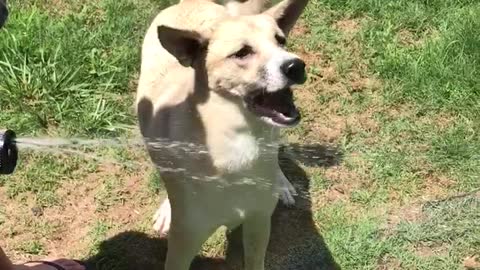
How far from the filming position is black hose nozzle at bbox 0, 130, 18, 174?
2.42 meters

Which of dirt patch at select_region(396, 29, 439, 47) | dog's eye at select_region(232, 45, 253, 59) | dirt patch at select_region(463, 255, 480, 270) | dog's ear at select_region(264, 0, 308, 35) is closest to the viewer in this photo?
dog's eye at select_region(232, 45, 253, 59)

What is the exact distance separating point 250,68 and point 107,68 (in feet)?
5.83

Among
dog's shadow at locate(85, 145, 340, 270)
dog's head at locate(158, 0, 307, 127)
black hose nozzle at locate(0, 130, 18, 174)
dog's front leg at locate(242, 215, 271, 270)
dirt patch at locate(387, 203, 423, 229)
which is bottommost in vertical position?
dog's shadow at locate(85, 145, 340, 270)

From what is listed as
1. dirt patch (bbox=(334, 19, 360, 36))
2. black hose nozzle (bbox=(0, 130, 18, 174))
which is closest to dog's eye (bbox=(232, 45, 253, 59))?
black hose nozzle (bbox=(0, 130, 18, 174))

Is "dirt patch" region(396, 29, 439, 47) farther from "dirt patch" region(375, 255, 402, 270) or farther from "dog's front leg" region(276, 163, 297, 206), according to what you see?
"dirt patch" region(375, 255, 402, 270)

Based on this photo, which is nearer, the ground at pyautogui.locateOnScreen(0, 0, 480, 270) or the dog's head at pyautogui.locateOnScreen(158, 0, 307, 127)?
the dog's head at pyautogui.locateOnScreen(158, 0, 307, 127)

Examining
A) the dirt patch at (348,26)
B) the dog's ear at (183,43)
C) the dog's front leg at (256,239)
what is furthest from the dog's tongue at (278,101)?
the dirt patch at (348,26)

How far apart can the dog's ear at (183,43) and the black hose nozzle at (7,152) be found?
57cm

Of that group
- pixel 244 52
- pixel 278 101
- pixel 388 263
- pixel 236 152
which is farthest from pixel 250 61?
pixel 388 263

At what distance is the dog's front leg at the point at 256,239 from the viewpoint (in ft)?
10.0

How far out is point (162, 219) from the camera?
3602 mm

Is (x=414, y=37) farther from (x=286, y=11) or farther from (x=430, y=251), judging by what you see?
(x=286, y=11)

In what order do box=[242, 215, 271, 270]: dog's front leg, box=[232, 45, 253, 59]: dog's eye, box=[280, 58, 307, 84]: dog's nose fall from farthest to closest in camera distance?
box=[242, 215, 271, 270]: dog's front leg
box=[232, 45, 253, 59]: dog's eye
box=[280, 58, 307, 84]: dog's nose

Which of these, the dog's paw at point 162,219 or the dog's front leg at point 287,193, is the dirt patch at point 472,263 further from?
the dog's paw at point 162,219
